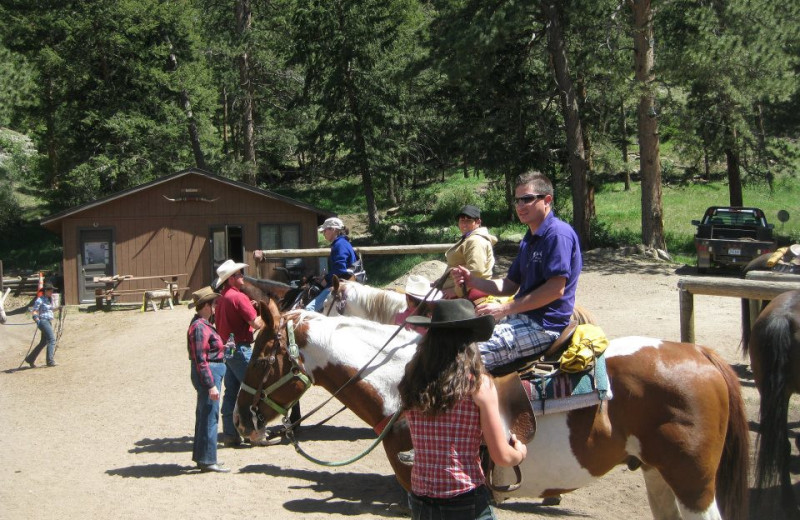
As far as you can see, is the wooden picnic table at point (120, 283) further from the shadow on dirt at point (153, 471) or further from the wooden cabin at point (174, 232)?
the shadow on dirt at point (153, 471)

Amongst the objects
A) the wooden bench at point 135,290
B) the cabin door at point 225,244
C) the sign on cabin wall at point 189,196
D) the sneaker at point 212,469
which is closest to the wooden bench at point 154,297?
the wooden bench at point 135,290

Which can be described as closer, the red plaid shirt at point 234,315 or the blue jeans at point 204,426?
the blue jeans at point 204,426

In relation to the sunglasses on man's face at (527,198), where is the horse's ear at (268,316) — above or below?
below

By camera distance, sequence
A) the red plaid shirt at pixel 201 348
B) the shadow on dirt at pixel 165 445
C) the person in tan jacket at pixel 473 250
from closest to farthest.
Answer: the person in tan jacket at pixel 473 250, the red plaid shirt at pixel 201 348, the shadow on dirt at pixel 165 445

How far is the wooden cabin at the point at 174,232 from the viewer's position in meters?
24.9

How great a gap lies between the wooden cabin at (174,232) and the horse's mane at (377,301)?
16.0 metres

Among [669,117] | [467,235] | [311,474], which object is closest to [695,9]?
[669,117]

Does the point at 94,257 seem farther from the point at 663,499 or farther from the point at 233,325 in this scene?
the point at 663,499

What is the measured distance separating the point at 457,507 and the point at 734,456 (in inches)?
90.4

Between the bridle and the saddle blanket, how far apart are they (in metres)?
1.61

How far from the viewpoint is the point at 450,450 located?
3.27m

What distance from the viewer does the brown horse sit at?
19.8 feet

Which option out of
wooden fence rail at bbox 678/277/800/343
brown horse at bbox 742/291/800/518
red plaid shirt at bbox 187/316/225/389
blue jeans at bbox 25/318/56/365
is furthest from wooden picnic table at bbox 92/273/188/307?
brown horse at bbox 742/291/800/518

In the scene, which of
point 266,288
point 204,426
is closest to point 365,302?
point 204,426
